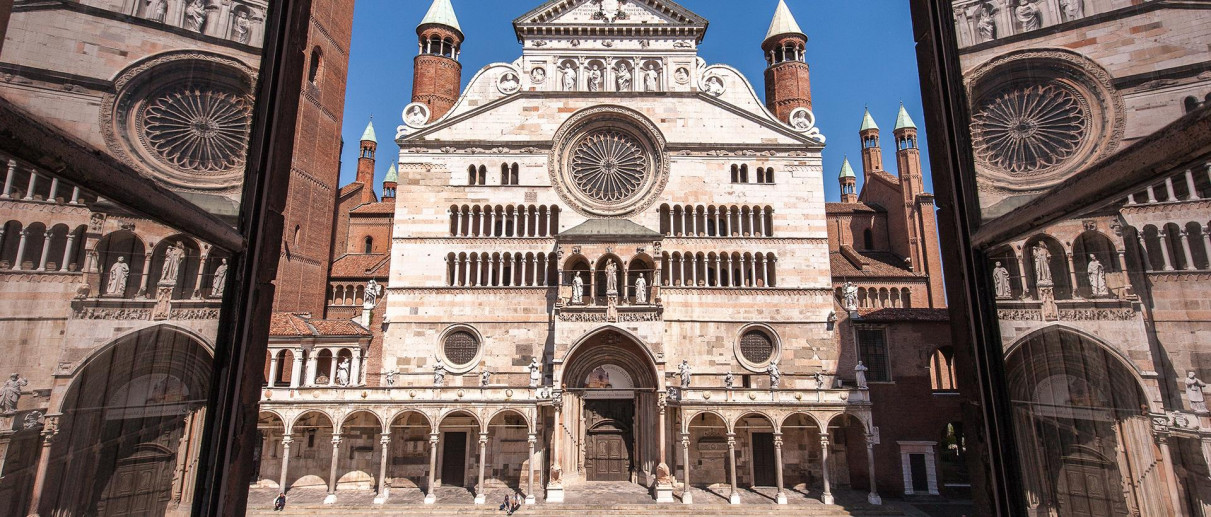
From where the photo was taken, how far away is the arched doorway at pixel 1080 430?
2.74 meters

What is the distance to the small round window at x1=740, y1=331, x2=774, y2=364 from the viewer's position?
28.2 metres

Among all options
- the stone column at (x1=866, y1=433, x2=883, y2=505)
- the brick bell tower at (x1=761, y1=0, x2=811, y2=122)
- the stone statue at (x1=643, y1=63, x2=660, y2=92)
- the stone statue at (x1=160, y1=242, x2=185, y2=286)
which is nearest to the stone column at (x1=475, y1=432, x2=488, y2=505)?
the stone column at (x1=866, y1=433, x2=883, y2=505)

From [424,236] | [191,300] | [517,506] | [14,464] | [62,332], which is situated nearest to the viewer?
[14,464]

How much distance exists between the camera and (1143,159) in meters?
2.32

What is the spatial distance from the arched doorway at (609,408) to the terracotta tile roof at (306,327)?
10956 mm

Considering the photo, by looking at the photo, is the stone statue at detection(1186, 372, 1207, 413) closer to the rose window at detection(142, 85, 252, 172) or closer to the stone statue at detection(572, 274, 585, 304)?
the rose window at detection(142, 85, 252, 172)

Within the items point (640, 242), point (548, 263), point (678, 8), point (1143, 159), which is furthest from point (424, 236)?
point (1143, 159)

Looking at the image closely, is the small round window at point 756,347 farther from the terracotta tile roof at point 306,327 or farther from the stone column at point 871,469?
the terracotta tile roof at point 306,327

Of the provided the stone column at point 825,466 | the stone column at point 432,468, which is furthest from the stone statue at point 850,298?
the stone column at point 432,468

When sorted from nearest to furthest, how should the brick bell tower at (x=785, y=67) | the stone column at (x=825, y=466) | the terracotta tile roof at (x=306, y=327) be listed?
1. the stone column at (x=825, y=466)
2. the terracotta tile roof at (x=306, y=327)
3. the brick bell tower at (x=785, y=67)

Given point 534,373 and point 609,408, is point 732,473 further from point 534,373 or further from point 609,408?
point 534,373

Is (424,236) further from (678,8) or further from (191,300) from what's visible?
(191,300)

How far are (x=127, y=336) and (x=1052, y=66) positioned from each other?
471 centimetres

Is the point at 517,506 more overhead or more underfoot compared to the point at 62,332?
more underfoot
